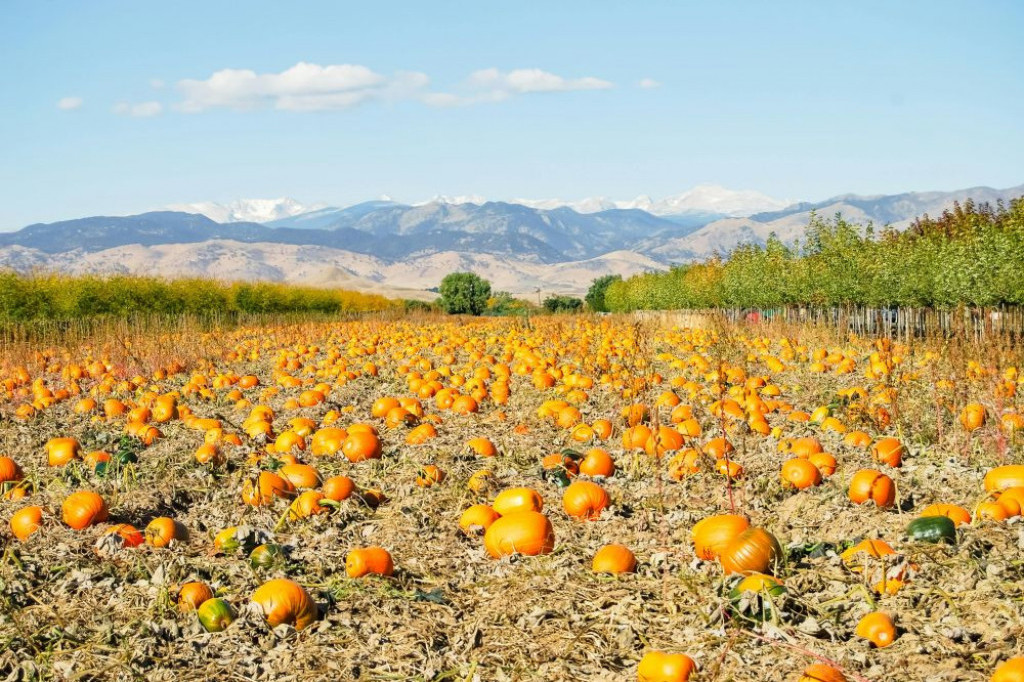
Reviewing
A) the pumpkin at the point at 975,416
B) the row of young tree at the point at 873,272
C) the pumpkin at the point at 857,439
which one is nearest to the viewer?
the pumpkin at the point at 857,439

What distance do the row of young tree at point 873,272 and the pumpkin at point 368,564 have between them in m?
17.2

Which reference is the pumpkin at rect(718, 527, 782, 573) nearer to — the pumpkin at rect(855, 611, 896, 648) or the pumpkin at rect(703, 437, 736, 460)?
the pumpkin at rect(855, 611, 896, 648)

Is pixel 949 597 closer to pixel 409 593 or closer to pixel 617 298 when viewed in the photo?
pixel 409 593

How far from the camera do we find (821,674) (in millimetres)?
3625

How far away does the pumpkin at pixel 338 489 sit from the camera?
21.1 ft

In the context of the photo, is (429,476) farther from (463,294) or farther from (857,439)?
(463,294)

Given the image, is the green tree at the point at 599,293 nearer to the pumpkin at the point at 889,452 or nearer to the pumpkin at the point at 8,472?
the pumpkin at the point at 889,452

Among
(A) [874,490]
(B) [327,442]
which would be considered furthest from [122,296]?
(A) [874,490]

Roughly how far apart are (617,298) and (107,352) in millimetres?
Result: 44351

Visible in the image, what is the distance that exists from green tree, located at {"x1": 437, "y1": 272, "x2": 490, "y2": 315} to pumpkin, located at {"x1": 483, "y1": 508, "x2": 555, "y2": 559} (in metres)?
58.9

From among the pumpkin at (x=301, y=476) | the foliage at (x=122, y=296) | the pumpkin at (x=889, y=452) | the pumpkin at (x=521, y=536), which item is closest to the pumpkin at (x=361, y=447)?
the pumpkin at (x=301, y=476)

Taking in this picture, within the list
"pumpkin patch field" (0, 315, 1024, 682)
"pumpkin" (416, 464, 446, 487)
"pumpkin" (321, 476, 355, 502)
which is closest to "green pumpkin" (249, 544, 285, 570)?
"pumpkin patch field" (0, 315, 1024, 682)

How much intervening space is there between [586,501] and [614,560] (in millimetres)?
1054

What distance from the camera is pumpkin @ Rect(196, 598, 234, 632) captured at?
14.7ft
